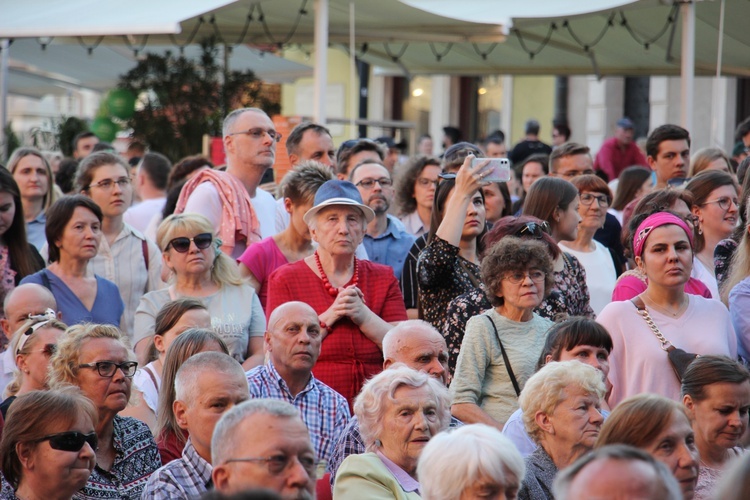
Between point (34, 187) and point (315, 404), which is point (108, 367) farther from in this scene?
point (34, 187)

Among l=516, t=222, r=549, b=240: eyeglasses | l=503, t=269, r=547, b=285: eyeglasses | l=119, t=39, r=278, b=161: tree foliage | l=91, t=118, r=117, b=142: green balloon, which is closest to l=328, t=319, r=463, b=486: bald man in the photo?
l=503, t=269, r=547, b=285: eyeglasses

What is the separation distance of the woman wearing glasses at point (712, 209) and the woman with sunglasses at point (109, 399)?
351 centimetres

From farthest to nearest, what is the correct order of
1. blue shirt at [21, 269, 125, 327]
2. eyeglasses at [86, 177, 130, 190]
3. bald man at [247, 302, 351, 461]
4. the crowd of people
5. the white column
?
the white column < eyeglasses at [86, 177, 130, 190] < blue shirt at [21, 269, 125, 327] < bald man at [247, 302, 351, 461] < the crowd of people

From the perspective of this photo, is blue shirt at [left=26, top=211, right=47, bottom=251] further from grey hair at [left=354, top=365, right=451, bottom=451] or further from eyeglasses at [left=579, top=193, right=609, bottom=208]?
grey hair at [left=354, top=365, right=451, bottom=451]

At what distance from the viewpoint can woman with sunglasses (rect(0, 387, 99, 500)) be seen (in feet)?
14.6

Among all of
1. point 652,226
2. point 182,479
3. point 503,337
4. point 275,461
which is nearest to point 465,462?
point 275,461

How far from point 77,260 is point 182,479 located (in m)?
3.00

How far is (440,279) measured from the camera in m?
6.23

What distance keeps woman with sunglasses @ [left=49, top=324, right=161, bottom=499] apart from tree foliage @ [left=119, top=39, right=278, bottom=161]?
948cm

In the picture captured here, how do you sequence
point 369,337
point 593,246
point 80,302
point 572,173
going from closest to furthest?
point 369,337, point 80,302, point 593,246, point 572,173

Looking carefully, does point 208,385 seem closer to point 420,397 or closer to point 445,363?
point 420,397

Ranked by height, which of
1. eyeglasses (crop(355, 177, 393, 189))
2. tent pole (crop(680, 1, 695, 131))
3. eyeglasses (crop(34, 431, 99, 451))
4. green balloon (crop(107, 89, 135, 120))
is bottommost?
eyeglasses (crop(34, 431, 99, 451))

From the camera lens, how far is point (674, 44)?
1420 centimetres

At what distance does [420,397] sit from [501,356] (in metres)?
1.00
